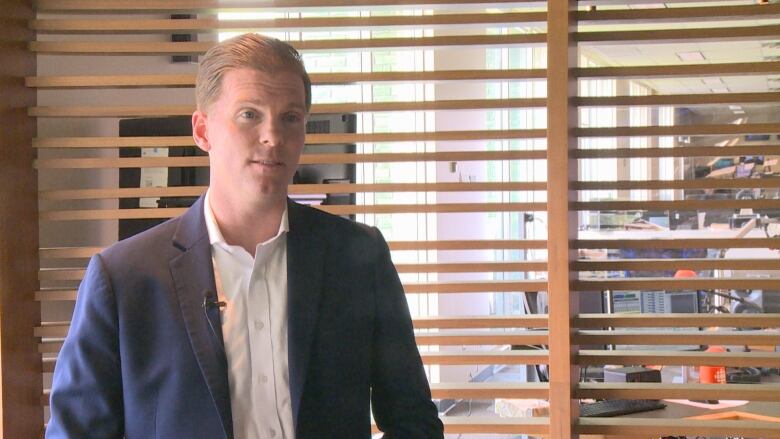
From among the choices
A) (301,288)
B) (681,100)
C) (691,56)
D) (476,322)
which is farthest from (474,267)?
(691,56)

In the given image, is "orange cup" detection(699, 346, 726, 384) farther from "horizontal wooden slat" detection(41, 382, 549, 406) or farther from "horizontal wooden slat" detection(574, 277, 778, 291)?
"horizontal wooden slat" detection(41, 382, 549, 406)

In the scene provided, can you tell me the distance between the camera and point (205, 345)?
64.5 inches

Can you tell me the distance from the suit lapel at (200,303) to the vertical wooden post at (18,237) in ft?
3.68

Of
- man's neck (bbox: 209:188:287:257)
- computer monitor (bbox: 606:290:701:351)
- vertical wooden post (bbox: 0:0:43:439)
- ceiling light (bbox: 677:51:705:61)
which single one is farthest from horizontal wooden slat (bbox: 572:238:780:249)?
ceiling light (bbox: 677:51:705:61)

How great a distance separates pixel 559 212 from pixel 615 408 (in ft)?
5.93

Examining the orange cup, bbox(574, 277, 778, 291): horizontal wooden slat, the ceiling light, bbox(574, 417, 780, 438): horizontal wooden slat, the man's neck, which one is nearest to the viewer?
the man's neck

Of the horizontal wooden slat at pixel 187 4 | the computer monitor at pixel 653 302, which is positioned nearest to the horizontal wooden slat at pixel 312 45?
the horizontal wooden slat at pixel 187 4

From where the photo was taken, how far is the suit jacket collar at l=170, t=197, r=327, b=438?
1.63m

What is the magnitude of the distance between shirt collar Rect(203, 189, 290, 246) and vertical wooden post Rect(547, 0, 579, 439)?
38.5 inches

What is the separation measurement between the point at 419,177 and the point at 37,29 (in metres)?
5.88

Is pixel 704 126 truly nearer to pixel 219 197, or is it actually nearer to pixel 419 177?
pixel 219 197

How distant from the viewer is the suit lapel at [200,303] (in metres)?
1.62

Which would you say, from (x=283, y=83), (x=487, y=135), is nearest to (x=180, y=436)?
(x=283, y=83)

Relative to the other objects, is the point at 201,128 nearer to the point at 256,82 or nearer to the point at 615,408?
the point at 256,82
